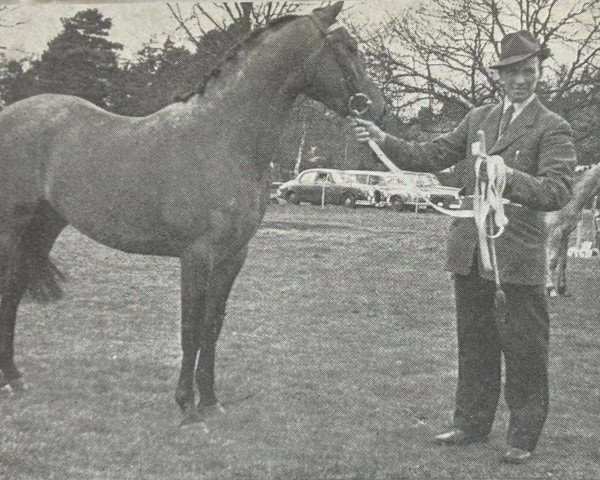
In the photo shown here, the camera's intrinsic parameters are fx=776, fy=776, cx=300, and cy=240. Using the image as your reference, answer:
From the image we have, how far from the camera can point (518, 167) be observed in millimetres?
3920

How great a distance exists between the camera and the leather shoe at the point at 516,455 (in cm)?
395

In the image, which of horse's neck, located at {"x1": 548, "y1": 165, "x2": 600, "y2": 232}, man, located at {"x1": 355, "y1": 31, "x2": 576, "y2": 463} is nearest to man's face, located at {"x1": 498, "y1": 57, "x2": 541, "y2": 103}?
man, located at {"x1": 355, "y1": 31, "x2": 576, "y2": 463}

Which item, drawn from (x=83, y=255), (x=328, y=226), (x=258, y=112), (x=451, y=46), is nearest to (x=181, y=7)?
(x=258, y=112)

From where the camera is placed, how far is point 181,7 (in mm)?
4887

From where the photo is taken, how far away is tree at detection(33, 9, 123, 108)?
4.68 metres

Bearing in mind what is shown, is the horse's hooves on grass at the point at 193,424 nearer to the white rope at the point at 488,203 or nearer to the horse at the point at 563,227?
the white rope at the point at 488,203

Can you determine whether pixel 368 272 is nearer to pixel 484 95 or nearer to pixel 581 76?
pixel 484 95

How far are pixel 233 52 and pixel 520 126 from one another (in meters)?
1.58

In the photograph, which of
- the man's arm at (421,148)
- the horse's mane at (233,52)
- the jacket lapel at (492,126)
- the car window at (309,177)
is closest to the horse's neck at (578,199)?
the car window at (309,177)

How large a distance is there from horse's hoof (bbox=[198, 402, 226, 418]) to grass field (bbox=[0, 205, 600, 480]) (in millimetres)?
62

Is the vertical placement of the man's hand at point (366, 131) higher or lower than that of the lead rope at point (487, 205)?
higher

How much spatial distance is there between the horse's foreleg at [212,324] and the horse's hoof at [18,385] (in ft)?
4.12

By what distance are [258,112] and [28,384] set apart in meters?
2.39

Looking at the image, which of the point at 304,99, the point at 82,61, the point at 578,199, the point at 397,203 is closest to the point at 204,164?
the point at 304,99
